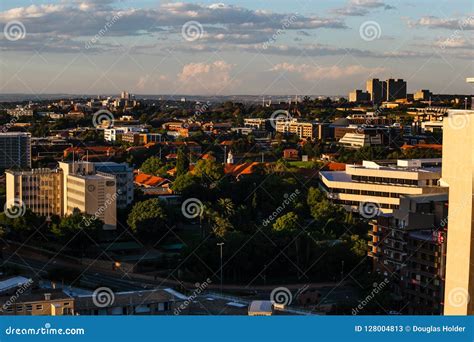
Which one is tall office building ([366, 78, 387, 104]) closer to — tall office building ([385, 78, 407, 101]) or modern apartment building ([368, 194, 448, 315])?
tall office building ([385, 78, 407, 101])

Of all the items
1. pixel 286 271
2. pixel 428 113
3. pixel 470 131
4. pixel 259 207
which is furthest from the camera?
pixel 428 113

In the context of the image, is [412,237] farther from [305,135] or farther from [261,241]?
[305,135]

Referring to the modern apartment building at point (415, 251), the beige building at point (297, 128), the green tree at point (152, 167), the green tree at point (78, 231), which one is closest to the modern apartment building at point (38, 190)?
the green tree at point (78, 231)

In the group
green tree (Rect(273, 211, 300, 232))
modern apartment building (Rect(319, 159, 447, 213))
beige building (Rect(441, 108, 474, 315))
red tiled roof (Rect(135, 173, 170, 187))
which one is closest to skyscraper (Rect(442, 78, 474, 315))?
beige building (Rect(441, 108, 474, 315))

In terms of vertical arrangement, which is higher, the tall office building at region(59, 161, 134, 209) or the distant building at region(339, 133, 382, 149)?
the distant building at region(339, 133, 382, 149)

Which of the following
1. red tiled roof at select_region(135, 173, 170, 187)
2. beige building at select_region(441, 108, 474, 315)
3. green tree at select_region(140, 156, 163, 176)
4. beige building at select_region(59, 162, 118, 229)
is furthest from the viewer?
green tree at select_region(140, 156, 163, 176)

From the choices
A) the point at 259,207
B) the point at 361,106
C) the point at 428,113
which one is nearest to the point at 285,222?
the point at 259,207
